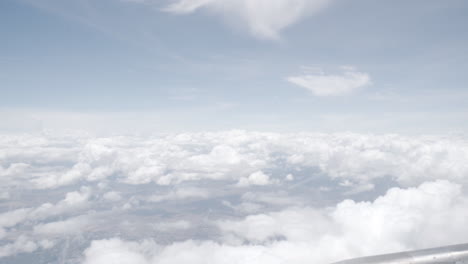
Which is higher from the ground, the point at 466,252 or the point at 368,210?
the point at 466,252

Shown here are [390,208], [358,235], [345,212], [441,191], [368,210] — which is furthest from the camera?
[441,191]

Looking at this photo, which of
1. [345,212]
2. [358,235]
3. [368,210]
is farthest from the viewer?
[345,212]

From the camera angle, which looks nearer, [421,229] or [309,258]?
[421,229]

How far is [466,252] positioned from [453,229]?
7309 inches

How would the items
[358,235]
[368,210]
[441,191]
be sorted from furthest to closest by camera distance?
[441,191] < [358,235] < [368,210]

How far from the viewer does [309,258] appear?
136m

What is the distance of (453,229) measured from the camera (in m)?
132

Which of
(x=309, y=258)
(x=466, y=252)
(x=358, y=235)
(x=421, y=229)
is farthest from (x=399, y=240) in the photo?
(x=466, y=252)

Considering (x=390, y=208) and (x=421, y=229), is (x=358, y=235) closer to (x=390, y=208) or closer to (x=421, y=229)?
(x=390, y=208)

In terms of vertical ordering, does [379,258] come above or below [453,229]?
above

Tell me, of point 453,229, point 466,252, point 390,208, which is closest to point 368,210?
point 390,208

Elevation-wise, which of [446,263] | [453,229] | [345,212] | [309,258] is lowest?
[309,258]

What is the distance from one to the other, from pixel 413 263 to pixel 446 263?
4.46 feet

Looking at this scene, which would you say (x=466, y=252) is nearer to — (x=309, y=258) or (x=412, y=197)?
(x=412, y=197)
